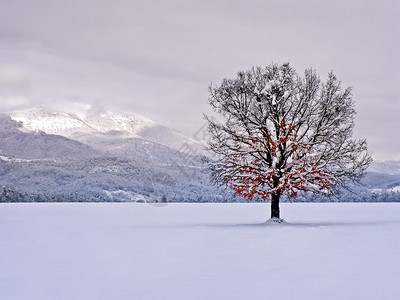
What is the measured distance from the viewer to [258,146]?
42.4 metres
